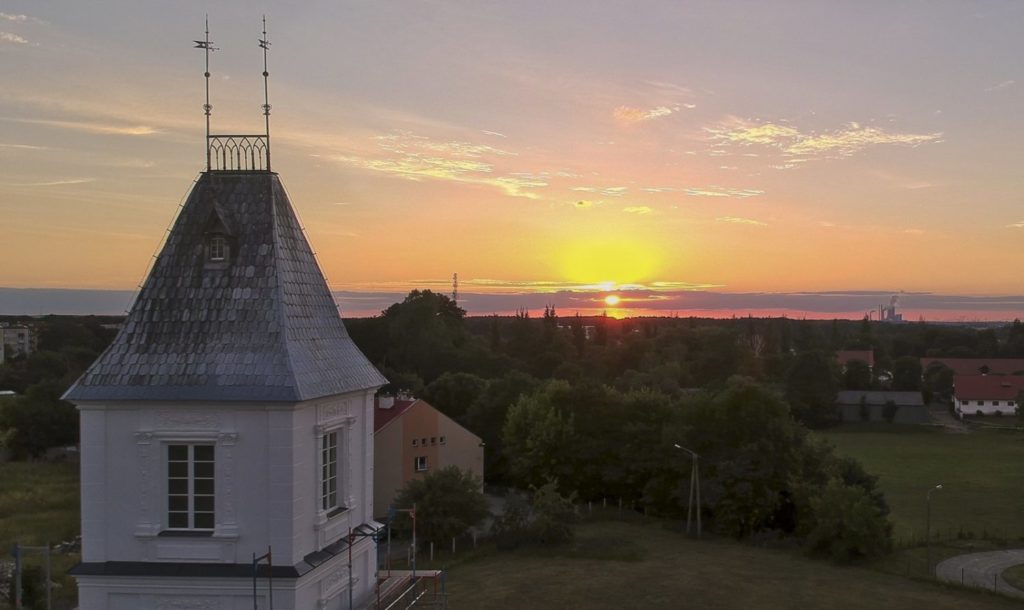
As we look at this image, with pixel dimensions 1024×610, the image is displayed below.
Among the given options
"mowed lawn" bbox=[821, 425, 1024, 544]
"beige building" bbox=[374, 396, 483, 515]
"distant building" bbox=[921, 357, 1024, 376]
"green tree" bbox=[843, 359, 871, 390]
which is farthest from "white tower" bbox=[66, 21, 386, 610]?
"distant building" bbox=[921, 357, 1024, 376]

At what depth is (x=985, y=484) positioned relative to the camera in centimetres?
5844

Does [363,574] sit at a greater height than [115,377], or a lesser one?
lesser

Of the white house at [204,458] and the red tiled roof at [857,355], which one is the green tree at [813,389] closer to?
the red tiled roof at [857,355]

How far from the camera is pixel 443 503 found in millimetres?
38438

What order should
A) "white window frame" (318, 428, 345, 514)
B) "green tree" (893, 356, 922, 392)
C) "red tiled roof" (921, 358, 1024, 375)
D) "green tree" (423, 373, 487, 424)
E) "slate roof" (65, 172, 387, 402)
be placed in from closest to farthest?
"slate roof" (65, 172, 387, 402), "white window frame" (318, 428, 345, 514), "green tree" (423, 373, 487, 424), "green tree" (893, 356, 922, 392), "red tiled roof" (921, 358, 1024, 375)

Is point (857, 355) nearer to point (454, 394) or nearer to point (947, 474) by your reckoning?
point (947, 474)

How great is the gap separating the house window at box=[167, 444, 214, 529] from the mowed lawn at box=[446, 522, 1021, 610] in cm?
1766

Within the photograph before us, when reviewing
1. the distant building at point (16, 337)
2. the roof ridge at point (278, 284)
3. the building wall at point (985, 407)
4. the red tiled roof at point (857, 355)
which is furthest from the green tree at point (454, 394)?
the distant building at point (16, 337)

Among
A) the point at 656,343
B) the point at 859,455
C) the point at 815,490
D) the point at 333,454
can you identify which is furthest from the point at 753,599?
the point at 656,343

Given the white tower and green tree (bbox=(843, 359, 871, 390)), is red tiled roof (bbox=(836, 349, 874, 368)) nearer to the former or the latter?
green tree (bbox=(843, 359, 871, 390))

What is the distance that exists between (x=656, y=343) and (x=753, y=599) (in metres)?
80.3

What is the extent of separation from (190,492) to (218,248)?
4.49 metres

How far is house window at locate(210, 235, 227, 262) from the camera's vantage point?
15.6 metres

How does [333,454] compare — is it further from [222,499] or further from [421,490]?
[421,490]
